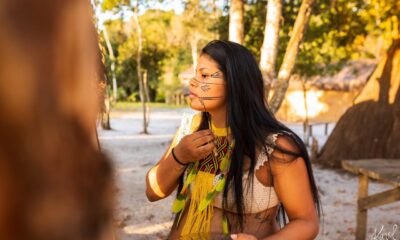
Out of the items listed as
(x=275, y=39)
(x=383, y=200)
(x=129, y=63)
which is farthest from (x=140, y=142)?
(x=129, y=63)

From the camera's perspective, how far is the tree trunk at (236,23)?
5.89m

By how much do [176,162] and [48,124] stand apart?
45.4 inches

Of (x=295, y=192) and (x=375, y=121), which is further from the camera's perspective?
(x=375, y=121)

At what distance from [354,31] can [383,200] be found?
20.5ft

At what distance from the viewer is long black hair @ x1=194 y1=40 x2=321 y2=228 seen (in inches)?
57.8

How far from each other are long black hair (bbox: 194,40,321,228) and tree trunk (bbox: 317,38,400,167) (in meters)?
7.54

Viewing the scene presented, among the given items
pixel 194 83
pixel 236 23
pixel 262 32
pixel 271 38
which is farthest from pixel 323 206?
pixel 194 83

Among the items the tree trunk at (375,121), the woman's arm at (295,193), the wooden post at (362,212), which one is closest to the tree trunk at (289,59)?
the wooden post at (362,212)

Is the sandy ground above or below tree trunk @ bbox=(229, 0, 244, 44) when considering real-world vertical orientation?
below

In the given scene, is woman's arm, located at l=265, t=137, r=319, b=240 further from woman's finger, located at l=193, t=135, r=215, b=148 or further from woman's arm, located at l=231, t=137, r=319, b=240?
woman's finger, located at l=193, t=135, r=215, b=148

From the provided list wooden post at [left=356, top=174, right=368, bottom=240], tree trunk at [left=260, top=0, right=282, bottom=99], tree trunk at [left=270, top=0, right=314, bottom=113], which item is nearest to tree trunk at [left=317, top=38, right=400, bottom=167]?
tree trunk at [left=270, top=0, right=314, bottom=113]

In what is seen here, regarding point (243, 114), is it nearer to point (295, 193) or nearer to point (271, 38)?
point (295, 193)

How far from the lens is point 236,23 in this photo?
5953 millimetres

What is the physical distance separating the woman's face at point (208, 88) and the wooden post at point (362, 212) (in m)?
3.38
